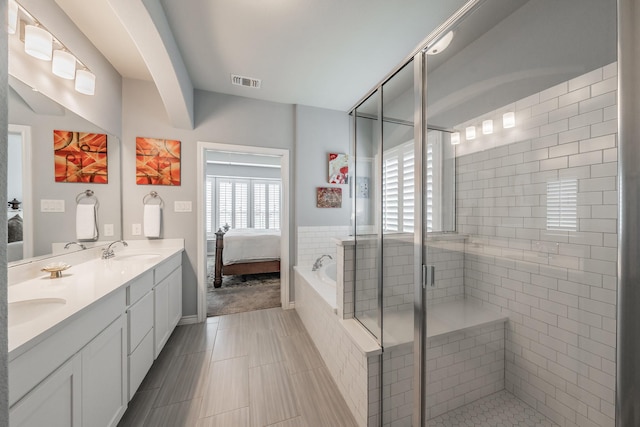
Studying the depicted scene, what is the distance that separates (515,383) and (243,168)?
6789 millimetres

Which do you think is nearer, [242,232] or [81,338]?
[81,338]

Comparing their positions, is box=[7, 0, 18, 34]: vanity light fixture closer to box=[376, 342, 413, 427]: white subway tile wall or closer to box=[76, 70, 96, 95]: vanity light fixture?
box=[76, 70, 96, 95]: vanity light fixture

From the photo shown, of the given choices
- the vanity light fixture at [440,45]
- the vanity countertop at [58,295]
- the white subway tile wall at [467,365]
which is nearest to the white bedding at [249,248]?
the vanity countertop at [58,295]

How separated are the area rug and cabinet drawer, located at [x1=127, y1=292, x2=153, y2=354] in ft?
3.89

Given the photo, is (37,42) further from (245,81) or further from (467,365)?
(467,365)

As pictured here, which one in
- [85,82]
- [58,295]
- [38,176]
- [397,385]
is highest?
[85,82]

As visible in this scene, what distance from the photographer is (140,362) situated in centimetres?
156

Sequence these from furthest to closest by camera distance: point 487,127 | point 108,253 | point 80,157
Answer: point 108,253 → point 80,157 → point 487,127

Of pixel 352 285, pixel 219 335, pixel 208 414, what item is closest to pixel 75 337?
pixel 208 414

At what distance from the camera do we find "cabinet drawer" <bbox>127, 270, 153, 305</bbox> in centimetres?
145

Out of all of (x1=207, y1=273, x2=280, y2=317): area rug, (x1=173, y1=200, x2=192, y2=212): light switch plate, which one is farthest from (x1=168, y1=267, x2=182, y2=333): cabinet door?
(x1=173, y1=200, x2=192, y2=212): light switch plate

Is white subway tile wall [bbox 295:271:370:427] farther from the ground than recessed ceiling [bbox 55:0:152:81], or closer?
closer

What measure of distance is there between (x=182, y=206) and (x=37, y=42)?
1.57m

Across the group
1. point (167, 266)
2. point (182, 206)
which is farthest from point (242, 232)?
point (167, 266)
